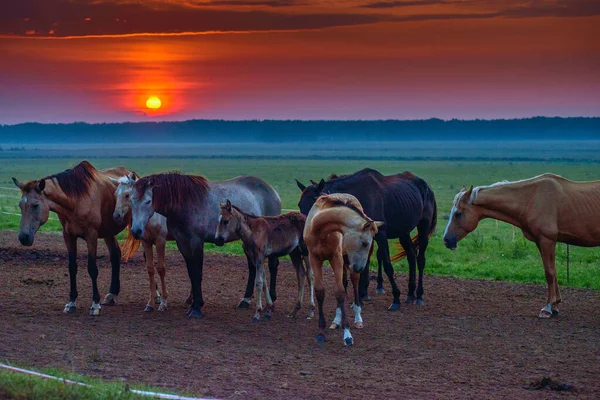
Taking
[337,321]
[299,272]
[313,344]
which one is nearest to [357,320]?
[337,321]

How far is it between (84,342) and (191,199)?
3003mm

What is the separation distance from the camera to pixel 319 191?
12328mm

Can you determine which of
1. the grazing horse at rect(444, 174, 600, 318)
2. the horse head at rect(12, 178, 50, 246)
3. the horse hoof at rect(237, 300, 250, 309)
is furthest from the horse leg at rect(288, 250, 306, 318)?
the horse head at rect(12, 178, 50, 246)

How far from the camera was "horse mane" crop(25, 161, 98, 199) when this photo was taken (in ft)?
38.5

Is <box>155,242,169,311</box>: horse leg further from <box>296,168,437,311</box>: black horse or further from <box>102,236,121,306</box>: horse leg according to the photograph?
<box>296,168,437,311</box>: black horse

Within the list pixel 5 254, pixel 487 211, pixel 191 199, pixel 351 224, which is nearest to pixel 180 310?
pixel 191 199

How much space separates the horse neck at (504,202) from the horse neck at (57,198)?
232 inches

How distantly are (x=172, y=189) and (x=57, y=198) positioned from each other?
1584mm

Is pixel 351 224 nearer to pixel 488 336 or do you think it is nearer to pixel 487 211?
pixel 488 336

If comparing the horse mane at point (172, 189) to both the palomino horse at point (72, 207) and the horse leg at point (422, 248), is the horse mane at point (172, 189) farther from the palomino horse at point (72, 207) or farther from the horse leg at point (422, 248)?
the horse leg at point (422, 248)

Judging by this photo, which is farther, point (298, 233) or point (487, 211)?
point (487, 211)

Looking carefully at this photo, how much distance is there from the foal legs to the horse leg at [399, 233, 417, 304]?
2.11 meters

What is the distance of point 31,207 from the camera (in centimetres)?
1156

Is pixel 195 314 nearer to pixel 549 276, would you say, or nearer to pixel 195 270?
pixel 195 270
